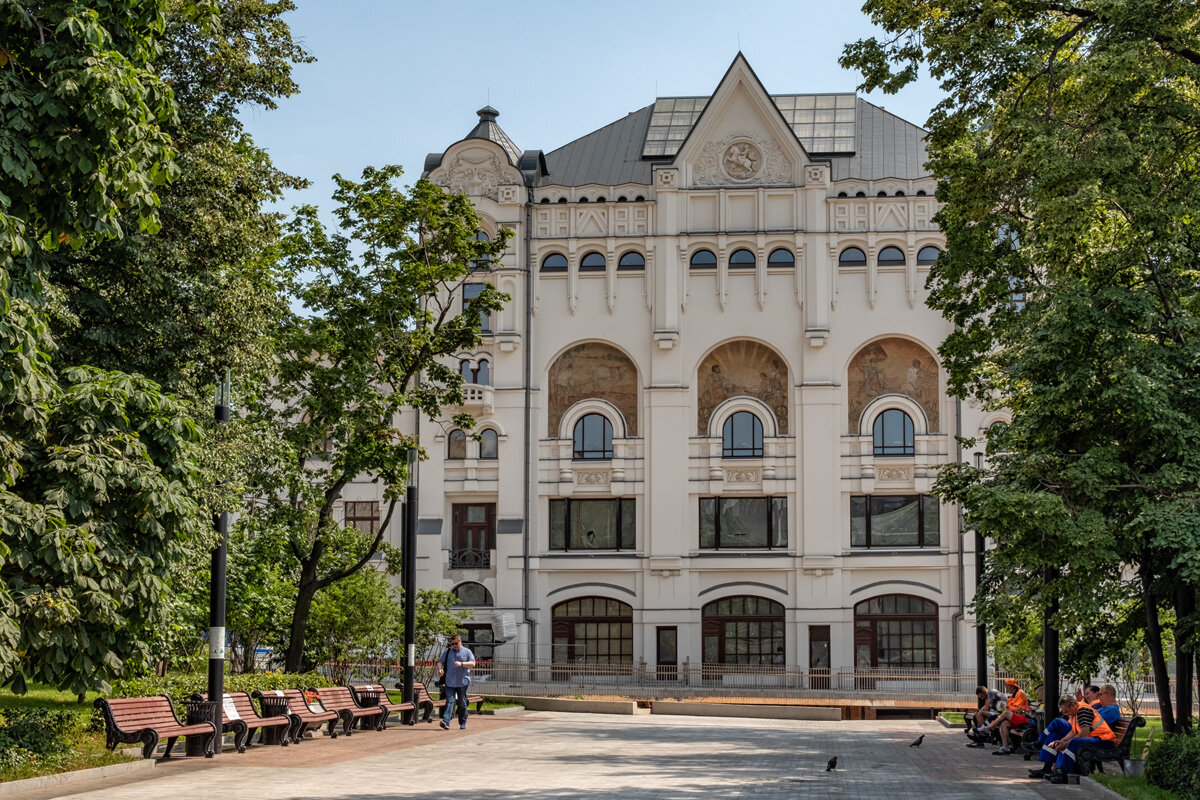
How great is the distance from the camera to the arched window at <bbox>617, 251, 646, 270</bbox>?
50.9 meters

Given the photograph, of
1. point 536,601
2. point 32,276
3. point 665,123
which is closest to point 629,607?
point 536,601

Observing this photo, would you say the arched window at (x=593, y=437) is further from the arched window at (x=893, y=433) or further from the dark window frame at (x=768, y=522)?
the arched window at (x=893, y=433)

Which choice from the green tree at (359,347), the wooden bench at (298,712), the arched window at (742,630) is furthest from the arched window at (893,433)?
the wooden bench at (298,712)

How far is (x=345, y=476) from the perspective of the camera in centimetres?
2720

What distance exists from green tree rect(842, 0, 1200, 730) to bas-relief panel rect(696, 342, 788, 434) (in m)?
30.0

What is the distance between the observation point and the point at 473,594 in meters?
50.1

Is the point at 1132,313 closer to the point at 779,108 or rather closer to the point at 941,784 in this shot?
the point at 941,784

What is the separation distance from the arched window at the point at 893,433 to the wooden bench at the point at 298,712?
31.9 metres

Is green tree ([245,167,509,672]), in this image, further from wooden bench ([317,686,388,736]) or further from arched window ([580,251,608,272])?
arched window ([580,251,608,272])

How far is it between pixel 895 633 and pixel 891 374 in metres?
9.66

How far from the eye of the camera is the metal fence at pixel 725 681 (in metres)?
44.2

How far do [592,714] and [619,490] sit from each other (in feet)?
56.9

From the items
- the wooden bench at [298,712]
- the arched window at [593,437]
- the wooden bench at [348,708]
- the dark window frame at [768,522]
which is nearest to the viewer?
the wooden bench at [298,712]

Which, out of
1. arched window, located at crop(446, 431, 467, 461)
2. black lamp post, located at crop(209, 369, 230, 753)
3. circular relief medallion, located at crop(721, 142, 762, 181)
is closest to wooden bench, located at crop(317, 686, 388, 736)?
black lamp post, located at crop(209, 369, 230, 753)
